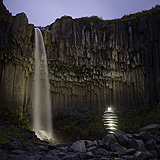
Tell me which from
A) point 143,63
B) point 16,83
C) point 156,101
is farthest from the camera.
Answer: point 143,63

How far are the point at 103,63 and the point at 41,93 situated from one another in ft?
29.0

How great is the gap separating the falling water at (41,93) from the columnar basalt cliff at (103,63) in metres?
0.84

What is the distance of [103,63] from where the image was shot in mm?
21953

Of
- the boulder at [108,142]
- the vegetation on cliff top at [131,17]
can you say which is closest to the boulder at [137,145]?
the boulder at [108,142]

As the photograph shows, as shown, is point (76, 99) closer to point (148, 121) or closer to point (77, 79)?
point (77, 79)

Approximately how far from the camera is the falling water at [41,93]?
18.7 m

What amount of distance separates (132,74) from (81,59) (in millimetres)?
6994

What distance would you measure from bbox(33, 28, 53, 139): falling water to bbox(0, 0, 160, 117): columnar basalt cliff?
84cm

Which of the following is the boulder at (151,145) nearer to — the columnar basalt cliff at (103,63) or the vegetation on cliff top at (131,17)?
the columnar basalt cliff at (103,63)

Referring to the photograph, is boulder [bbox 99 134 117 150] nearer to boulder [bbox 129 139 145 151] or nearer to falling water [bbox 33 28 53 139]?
Answer: boulder [bbox 129 139 145 151]

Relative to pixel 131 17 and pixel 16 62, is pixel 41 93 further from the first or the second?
pixel 131 17

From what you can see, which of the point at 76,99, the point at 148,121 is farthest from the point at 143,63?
the point at 76,99

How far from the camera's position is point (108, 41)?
22156 millimetres

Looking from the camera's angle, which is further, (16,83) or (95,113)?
(95,113)
